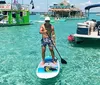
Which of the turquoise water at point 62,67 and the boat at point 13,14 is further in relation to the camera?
the boat at point 13,14

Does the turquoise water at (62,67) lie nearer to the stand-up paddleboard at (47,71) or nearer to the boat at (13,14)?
the stand-up paddleboard at (47,71)

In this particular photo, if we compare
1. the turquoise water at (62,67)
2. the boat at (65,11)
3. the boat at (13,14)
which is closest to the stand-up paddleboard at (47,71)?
the turquoise water at (62,67)

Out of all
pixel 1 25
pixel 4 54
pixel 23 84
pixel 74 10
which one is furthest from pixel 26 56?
pixel 74 10

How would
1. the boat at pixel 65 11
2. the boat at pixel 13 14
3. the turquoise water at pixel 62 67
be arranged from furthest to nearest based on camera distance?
the boat at pixel 65 11 → the boat at pixel 13 14 → the turquoise water at pixel 62 67

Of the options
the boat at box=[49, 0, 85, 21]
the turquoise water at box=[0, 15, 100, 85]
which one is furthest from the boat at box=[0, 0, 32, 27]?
the boat at box=[49, 0, 85, 21]

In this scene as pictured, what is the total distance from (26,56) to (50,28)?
4.64m

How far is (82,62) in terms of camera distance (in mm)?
14422

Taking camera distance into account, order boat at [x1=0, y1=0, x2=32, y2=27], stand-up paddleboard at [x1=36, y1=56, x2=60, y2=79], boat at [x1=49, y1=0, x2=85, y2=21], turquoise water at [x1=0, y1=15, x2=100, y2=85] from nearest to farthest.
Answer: stand-up paddleboard at [x1=36, y1=56, x2=60, y2=79]
turquoise water at [x1=0, y1=15, x2=100, y2=85]
boat at [x1=0, y1=0, x2=32, y2=27]
boat at [x1=49, y1=0, x2=85, y2=21]

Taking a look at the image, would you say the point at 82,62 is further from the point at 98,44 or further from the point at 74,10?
the point at 74,10

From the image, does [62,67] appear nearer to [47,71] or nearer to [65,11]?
[47,71]

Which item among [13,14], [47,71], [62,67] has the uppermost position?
[13,14]

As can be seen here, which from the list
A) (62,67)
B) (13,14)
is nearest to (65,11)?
(13,14)

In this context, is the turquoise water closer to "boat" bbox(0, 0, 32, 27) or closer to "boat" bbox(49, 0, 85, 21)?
"boat" bbox(0, 0, 32, 27)

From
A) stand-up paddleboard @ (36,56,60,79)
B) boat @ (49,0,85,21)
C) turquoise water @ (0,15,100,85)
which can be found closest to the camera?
stand-up paddleboard @ (36,56,60,79)
